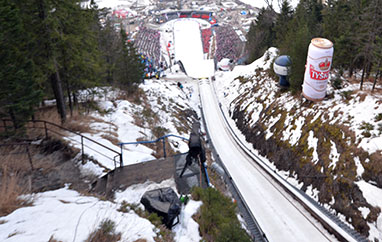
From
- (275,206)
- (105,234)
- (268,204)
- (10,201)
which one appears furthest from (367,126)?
(10,201)

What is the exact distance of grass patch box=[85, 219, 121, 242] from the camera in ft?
16.8

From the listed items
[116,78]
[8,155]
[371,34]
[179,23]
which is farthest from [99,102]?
[179,23]

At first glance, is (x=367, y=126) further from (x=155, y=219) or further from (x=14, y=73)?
(x=14, y=73)

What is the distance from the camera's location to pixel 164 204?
24.1 ft

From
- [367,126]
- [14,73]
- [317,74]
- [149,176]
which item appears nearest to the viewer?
[149,176]

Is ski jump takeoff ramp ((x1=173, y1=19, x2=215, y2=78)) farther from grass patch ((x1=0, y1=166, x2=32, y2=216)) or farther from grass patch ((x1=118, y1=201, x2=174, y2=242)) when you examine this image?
grass patch ((x1=0, y1=166, x2=32, y2=216))

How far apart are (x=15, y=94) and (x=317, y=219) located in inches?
545

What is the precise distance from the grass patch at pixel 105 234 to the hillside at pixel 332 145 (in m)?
9.75

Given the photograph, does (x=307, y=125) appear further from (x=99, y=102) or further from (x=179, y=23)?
(x=179, y=23)

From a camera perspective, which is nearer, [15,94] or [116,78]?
[15,94]

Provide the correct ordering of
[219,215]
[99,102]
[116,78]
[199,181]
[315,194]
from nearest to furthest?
1. [219,215]
2. [199,181]
3. [315,194]
4. [99,102]
5. [116,78]

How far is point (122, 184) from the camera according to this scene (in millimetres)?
9172

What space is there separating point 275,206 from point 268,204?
1.28 ft

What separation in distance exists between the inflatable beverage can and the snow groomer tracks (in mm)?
Result: 5945
